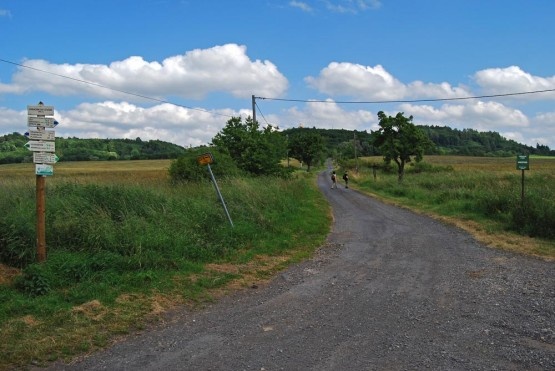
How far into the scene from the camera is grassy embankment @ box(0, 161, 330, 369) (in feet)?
19.3

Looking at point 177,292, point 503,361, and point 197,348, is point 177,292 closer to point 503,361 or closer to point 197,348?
point 197,348

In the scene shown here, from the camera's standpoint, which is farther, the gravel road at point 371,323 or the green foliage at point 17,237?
the green foliage at point 17,237

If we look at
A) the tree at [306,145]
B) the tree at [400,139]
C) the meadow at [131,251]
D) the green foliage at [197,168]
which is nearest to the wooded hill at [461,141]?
the tree at [306,145]

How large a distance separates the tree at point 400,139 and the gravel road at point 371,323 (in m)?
32.8

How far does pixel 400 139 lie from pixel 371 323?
38455mm

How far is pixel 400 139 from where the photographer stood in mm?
42562

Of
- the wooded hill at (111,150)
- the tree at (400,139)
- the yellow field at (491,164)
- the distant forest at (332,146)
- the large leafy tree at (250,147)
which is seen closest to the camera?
the large leafy tree at (250,147)

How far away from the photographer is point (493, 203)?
695 inches

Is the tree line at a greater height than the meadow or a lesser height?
greater

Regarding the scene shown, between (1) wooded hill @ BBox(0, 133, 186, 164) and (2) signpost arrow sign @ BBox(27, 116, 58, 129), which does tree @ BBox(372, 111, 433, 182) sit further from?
(1) wooded hill @ BBox(0, 133, 186, 164)

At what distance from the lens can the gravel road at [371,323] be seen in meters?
4.84

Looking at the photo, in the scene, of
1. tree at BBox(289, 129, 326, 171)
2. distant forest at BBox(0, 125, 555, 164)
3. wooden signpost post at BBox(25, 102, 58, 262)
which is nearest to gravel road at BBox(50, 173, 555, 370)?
wooden signpost post at BBox(25, 102, 58, 262)

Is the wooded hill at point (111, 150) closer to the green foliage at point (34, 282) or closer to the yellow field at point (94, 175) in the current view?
the yellow field at point (94, 175)

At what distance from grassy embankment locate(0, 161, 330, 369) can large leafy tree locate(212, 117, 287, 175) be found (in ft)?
38.9
